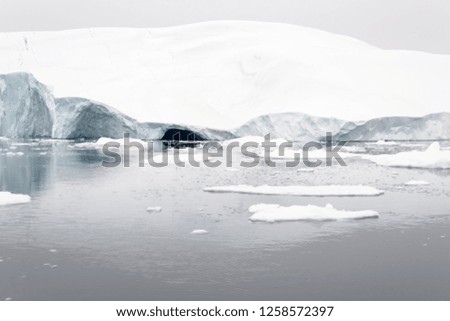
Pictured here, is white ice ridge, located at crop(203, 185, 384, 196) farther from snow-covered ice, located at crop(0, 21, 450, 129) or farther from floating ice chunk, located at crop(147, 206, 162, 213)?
snow-covered ice, located at crop(0, 21, 450, 129)

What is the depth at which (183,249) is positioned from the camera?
8.38m

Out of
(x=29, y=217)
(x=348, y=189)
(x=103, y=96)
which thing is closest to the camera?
(x=29, y=217)

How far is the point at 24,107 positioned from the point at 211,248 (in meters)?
35.7

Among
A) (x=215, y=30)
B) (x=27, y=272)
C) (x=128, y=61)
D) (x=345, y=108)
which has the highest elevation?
(x=215, y=30)

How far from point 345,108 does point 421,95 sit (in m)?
6.56

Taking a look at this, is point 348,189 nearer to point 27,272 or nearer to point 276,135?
point 27,272

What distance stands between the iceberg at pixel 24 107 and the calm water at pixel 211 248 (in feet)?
85.7

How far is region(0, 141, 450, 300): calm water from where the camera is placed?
670cm

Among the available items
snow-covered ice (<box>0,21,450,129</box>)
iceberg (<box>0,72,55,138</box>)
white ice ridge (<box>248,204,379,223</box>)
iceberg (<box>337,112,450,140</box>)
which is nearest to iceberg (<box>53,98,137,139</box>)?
snow-covered ice (<box>0,21,450,129</box>)

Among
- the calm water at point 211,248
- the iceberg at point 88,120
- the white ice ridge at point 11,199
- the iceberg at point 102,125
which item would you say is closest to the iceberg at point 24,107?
the iceberg at point 88,120

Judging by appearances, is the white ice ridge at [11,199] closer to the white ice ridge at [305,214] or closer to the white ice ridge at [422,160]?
the white ice ridge at [305,214]

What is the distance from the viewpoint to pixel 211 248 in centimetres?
841

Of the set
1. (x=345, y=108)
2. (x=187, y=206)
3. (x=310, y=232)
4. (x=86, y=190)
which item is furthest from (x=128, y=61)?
(x=310, y=232)

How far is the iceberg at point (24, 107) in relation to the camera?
39.2 metres
